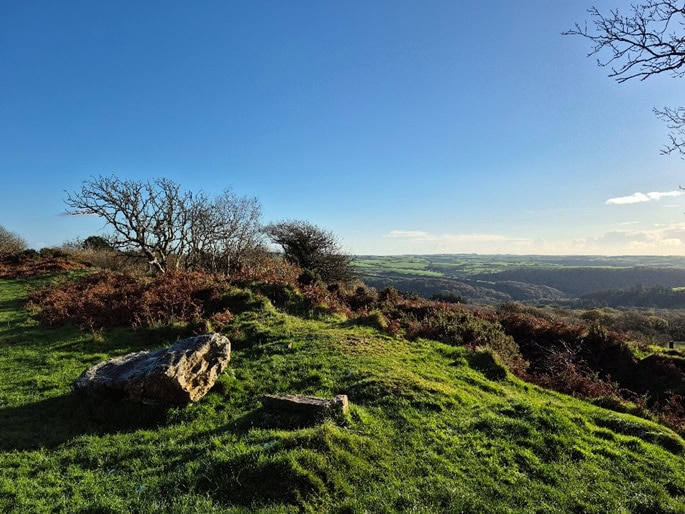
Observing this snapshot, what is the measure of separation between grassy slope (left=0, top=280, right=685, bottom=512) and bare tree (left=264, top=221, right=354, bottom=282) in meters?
25.9

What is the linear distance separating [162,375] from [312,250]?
29.9 m

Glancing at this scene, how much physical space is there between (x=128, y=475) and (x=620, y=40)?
9185mm

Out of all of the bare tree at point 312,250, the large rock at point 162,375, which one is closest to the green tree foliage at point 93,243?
the bare tree at point 312,250

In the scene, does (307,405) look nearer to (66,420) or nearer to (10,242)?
→ (66,420)

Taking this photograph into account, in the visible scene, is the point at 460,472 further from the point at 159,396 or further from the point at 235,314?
the point at 235,314

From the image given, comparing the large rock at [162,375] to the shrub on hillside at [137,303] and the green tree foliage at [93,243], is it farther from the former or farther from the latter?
the green tree foliage at [93,243]

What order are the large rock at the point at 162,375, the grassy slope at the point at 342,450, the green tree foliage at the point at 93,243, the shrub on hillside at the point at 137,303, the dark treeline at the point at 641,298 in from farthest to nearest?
1. the dark treeline at the point at 641,298
2. the green tree foliage at the point at 93,243
3. the shrub on hillside at the point at 137,303
4. the large rock at the point at 162,375
5. the grassy slope at the point at 342,450

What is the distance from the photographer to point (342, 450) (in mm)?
5934

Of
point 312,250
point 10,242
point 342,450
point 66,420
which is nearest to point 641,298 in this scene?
point 312,250

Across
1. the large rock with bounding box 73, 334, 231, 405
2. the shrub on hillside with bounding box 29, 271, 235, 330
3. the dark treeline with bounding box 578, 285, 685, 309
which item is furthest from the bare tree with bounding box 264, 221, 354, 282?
the dark treeline with bounding box 578, 285, 685, 309

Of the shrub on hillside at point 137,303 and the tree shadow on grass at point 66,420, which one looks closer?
the tree shadow on grass at point 66,420

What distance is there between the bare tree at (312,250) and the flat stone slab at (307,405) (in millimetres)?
28983

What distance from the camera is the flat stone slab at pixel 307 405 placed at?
7234 millimetres

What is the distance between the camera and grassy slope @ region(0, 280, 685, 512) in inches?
206
